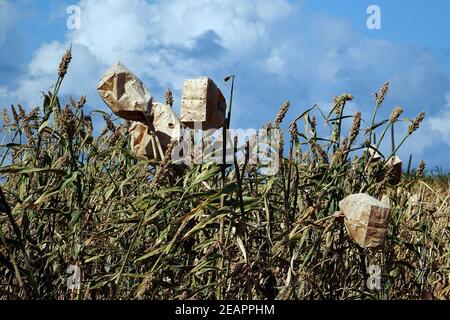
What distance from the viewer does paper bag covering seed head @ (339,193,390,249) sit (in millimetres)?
1690

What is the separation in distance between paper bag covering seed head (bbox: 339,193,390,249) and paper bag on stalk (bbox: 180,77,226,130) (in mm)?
364

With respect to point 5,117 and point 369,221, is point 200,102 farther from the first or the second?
point 5,117

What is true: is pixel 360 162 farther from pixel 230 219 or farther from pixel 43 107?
pixel 43 107

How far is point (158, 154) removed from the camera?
1.95m

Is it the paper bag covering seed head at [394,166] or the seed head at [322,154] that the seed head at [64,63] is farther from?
the paper bag covering seed head at [394,166]

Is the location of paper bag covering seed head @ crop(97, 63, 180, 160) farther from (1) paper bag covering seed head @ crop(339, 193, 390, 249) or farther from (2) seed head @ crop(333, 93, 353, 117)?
(2) seed head @ crop(333, 93, 353, 117)

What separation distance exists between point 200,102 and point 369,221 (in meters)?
0.44

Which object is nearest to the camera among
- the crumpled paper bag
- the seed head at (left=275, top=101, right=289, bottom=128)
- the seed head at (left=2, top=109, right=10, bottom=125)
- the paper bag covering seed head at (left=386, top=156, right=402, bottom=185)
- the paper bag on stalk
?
the paper bag on stalk

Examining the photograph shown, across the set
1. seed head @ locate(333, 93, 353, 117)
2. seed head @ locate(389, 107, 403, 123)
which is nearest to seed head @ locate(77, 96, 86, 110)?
seed head @ locate(333, 93, 353, 117)

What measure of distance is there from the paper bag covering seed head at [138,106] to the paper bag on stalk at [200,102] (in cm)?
14

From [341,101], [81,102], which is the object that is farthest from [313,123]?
[81,102]

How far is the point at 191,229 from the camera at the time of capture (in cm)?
190
